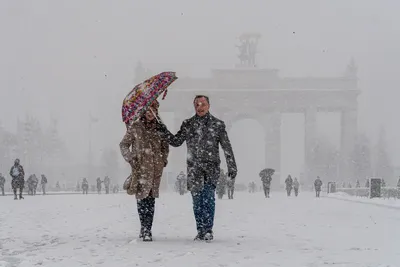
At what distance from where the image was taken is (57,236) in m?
7.01

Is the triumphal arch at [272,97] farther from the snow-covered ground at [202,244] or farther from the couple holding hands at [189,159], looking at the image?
the couple holding hands at [189,159]

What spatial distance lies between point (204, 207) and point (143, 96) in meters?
1.17

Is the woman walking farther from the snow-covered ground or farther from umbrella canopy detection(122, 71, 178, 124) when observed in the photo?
the snow-covered ground

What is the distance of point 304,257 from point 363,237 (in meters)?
1.87

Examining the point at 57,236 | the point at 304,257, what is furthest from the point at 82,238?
the point at 304,257

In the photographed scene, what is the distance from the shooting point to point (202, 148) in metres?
6.51

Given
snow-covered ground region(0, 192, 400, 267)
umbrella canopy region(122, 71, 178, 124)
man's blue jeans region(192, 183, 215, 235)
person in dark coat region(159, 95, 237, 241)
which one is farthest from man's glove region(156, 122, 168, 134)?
snow-covered ground region(0, 192, 400, 267)

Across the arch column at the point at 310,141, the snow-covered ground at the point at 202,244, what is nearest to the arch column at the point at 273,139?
the arch column at the point at 310,141

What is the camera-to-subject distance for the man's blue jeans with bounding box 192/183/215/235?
254 inches

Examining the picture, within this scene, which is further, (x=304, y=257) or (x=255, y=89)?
(x=255, y=89)

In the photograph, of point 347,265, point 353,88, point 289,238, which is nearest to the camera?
point 347,265

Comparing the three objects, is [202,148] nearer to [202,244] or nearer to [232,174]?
[232,174]

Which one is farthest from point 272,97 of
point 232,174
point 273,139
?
point 232,174

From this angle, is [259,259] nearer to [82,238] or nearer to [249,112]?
[82,238]
